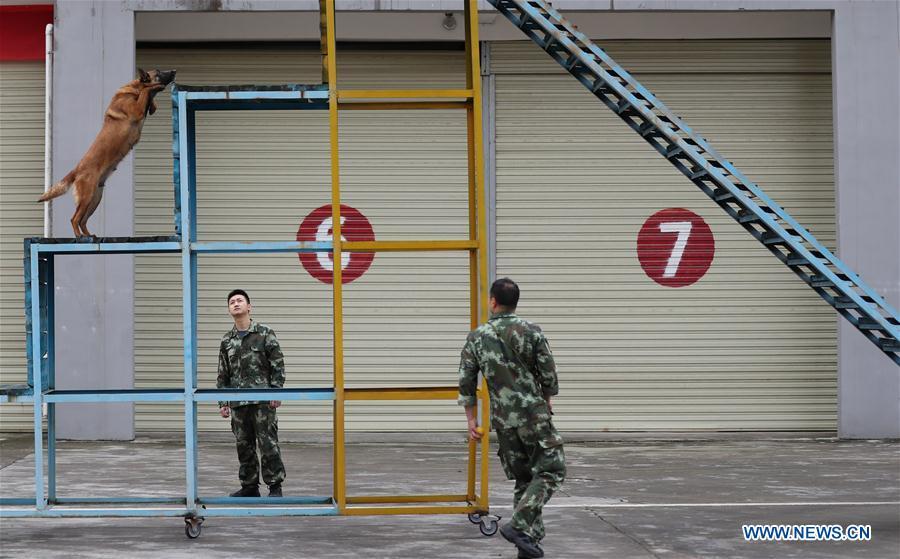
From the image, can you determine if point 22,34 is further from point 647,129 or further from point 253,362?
→ point 647,129

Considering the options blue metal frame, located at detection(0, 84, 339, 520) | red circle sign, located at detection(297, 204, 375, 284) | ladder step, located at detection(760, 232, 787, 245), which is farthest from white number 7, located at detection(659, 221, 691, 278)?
blue metal frame, located at detection(0, 84, 339, 520)

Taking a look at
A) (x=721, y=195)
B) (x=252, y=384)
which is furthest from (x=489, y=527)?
(x=721, y=195)

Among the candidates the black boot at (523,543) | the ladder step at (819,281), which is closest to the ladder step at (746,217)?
the ladder step at (819,281)

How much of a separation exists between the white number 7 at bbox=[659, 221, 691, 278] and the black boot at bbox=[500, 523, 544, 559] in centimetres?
820

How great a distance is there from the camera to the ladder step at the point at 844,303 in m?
9.19

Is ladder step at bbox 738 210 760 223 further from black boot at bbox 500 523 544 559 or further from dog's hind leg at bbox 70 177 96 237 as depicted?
dog's hind leg at bbox 70 177 96 237

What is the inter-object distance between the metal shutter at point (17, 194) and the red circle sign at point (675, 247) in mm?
7554

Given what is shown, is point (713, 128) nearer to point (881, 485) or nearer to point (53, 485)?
point (881, 485)

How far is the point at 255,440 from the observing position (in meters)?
10.1

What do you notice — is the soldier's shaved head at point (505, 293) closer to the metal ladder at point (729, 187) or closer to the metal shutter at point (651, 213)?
the metal ladder at point (729, 187)

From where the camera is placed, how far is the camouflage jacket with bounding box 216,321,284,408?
394 inches

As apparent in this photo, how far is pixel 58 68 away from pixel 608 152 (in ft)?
22.2
